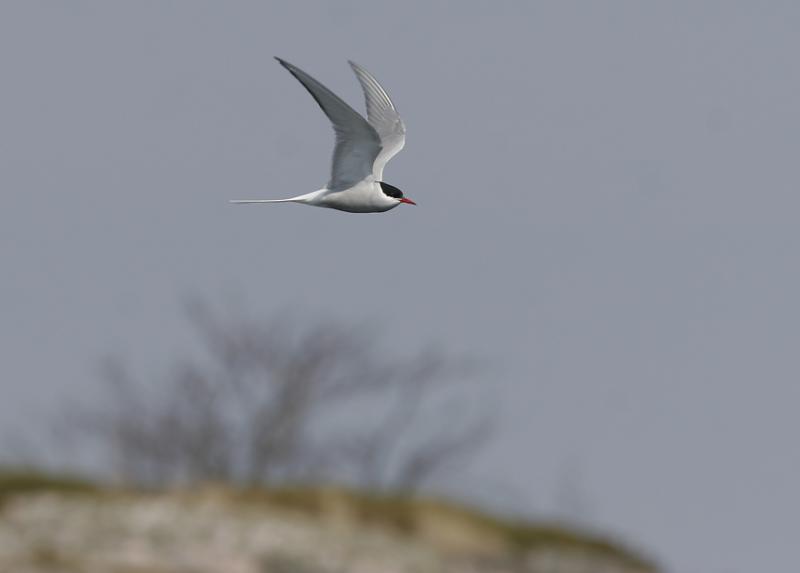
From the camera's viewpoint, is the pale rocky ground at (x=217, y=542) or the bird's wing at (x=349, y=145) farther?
the bird's wing at (x=349, y=145)

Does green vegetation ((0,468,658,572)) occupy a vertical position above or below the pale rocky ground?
above

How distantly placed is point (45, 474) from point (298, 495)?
8.18 ft

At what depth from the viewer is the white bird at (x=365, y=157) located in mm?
15367

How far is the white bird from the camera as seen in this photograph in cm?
1537

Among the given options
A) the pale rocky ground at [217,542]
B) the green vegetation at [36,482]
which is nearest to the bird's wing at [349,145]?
the pale rocky ground at [217,542]

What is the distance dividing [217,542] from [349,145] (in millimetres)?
3816

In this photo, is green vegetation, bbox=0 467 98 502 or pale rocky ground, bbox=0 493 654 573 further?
green vegetation, bbox=0 467 98 502

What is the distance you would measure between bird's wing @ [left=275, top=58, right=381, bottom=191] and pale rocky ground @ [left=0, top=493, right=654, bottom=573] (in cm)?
313

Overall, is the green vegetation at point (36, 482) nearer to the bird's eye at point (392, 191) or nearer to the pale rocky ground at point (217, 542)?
the pale rocky ground at point (217, 542)

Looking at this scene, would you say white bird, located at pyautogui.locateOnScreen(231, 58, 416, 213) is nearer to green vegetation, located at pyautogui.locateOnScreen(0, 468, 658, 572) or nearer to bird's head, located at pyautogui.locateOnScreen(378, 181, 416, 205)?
bird's head, located at pyautogui.locateOnScreen(378, 181, 416, 205)

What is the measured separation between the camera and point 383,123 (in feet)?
51.7

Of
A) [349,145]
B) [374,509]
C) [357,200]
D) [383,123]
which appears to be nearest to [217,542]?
[374,509]

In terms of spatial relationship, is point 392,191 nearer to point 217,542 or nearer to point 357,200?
point 357,200

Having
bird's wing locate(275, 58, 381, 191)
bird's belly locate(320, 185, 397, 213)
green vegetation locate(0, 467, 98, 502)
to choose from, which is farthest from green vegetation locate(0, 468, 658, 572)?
bird's wing locate(275, 58, 381, 191)
